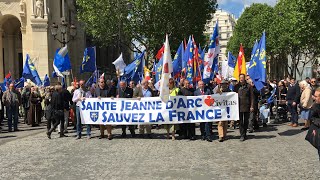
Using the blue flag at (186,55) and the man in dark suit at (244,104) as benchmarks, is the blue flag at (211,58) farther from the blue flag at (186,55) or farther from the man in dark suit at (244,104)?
the man in dark suit at (244,104)

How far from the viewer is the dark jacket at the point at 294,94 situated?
1698 centimetres

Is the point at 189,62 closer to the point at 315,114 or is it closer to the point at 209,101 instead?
the point at 209,101

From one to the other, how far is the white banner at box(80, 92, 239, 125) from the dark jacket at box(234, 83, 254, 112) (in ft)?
0.67

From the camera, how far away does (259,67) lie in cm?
1508

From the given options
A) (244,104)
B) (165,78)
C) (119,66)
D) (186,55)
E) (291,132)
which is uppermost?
(186,55)

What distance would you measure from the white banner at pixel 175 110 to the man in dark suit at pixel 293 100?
4.44 metres

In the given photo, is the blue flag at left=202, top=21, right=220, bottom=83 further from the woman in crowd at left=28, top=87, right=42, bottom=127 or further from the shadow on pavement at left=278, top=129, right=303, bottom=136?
the woman in crowd at left=28, top=87, right=42, bottom=127

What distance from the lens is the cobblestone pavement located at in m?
8.60

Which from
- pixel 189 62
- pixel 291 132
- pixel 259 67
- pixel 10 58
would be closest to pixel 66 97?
pixel 189 62

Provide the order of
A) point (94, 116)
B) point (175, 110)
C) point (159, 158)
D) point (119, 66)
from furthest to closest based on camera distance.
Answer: point (119, 66) → point (94, 116) → point (175, 110) → point (159, 158)

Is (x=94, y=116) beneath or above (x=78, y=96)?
beneath

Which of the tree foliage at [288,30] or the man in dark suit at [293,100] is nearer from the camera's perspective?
the man in dark suit at [293,100]

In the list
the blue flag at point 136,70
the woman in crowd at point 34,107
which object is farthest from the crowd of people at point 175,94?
the blue flag at point 136,70

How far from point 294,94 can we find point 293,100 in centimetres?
24
